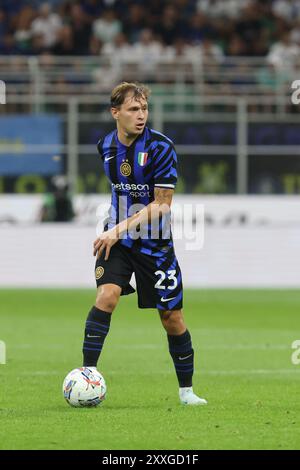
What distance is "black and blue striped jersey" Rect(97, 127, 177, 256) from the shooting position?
27.0 ft

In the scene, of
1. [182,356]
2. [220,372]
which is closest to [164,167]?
[182,356]

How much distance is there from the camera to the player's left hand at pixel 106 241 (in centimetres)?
818

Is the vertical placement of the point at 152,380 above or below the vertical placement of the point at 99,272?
below

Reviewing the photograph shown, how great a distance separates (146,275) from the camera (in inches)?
325

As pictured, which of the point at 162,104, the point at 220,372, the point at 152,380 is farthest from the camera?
the point at 162,104

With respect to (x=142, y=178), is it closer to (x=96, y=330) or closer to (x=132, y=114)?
(x=132, y=114)

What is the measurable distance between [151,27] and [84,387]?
20.1 meters

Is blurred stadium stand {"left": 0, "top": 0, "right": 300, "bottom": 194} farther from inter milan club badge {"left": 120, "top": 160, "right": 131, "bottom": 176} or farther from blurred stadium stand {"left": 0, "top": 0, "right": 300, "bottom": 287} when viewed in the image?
inter milan club badge {"left": 120, "top": 160, "right": 131, "bottom": 176}

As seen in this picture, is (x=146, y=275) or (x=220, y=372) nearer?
(x=146, y=275)

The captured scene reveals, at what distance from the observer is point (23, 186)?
23.4m

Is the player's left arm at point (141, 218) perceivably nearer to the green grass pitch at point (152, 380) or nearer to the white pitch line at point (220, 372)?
the green grass pitch at point (152, 380)

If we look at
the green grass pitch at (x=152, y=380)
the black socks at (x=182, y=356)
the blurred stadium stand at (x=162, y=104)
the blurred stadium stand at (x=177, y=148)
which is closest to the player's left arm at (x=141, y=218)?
the black socks at (x=182, y=356)

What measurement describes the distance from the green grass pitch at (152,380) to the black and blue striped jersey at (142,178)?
1.19m

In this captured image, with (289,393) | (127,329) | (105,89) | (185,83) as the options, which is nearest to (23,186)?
(105,89)
